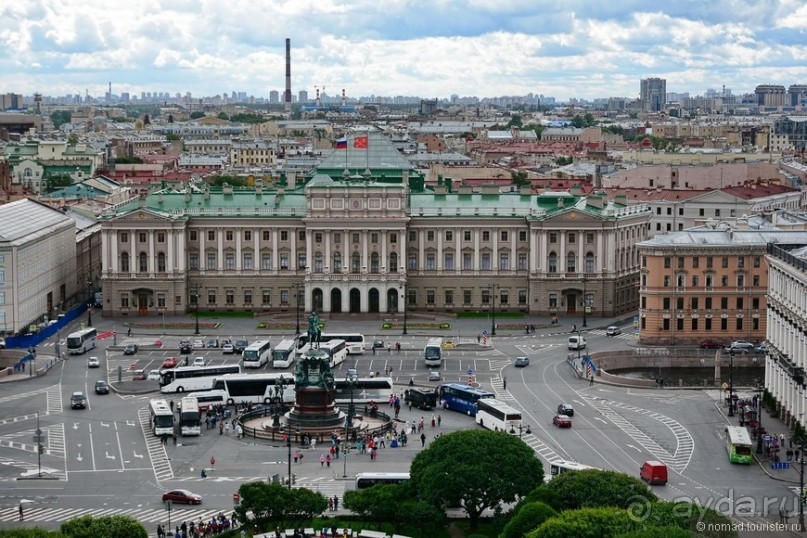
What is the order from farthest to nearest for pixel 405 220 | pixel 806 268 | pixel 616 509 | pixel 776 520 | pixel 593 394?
pixel 405 220, pixel 593 394, pixel 806 268, pixel 776 520, pixel 616 509

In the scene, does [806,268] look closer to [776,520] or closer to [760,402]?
[760,402]

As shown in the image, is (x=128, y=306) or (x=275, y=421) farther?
(x=128, y=306)

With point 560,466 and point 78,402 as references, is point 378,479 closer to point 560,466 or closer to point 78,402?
point 560,466

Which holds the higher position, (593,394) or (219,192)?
(219,192)

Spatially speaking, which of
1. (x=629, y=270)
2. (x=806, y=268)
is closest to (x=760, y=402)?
(x=806, y=268)

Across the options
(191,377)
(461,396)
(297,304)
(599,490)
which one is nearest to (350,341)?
(297,304)

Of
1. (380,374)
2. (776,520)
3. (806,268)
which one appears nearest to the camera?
(776,520)
